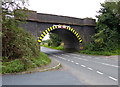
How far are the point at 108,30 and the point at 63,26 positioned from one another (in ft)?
28.5

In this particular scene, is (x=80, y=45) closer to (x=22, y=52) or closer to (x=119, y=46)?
(x=119, y=46)

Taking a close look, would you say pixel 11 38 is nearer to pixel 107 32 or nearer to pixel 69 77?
pixel 69 77

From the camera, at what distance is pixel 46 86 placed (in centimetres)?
511

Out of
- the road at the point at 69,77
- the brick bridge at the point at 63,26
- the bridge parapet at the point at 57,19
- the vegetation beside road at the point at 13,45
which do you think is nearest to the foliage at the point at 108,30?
the brick bridge at the point at 63,26

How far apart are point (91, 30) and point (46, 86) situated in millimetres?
22432

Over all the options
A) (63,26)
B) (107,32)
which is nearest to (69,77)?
→ (63,26)

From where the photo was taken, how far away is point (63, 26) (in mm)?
21750

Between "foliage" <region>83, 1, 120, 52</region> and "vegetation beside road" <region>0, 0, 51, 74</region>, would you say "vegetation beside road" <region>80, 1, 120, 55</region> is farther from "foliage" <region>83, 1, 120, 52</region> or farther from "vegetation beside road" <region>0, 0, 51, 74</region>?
"vegetation beside road" <region>0, 0, 51, 74</region>

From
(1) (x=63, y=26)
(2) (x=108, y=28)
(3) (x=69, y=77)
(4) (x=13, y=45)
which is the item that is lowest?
(3) (x=69, y=77)

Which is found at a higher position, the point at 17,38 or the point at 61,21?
the point at 61,21

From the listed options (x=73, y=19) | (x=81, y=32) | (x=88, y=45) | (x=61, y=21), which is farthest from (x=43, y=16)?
(x=88, y=45)

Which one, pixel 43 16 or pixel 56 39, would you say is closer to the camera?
pixel 43 16

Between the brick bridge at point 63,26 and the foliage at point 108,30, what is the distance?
197cm

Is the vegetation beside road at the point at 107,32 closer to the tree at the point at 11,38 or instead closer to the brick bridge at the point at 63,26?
the brick bridge at the point at 63,26
